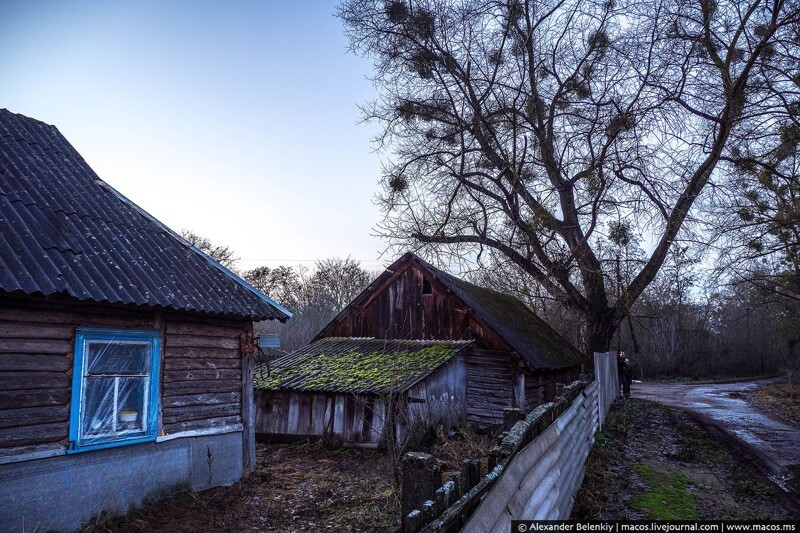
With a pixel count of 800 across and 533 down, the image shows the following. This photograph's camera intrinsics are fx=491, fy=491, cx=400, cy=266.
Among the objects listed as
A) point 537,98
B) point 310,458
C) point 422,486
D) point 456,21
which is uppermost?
point 456,21

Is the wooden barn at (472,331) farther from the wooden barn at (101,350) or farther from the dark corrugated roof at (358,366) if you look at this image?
the wooden barn at (101,350)

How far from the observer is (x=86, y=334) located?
7105mm

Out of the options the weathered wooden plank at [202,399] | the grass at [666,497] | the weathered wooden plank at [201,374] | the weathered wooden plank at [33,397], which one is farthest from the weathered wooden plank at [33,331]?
the grass at [666,497]

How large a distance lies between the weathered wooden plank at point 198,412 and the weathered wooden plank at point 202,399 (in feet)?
0.18

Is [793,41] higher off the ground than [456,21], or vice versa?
[456,21]

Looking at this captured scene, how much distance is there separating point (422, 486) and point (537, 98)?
1502 centimetres

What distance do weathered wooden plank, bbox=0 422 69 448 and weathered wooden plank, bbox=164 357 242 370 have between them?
1.66 metres

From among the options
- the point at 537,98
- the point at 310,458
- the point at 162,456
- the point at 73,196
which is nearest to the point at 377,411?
the point at 310,458

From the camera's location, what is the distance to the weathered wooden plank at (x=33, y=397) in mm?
6184

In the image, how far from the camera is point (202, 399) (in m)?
8.54

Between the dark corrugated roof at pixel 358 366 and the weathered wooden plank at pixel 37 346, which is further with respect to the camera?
the dark corrugated roof at pixel 358 366

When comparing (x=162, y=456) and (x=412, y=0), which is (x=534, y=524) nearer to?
(x=162, y=456)

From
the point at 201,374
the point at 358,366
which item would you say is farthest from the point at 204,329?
the point at 358,366

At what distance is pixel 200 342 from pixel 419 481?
628cm
